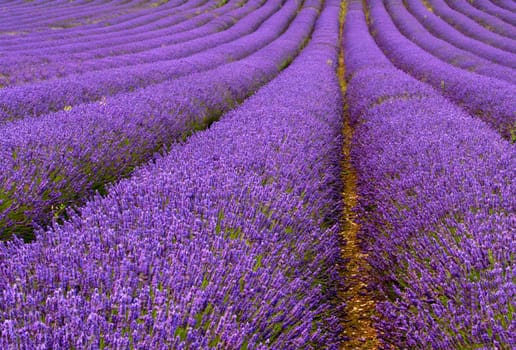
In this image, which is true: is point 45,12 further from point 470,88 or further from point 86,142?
point 86,142

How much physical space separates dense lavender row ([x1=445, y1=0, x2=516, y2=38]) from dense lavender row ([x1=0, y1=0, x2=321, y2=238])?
44.7 ft

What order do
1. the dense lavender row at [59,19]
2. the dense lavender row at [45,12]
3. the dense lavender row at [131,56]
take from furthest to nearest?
the dense lavender row at [45,12], the dense lavender row at [59,19], the dense lavender row at [131,56]

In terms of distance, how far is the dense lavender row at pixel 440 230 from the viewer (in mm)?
1608

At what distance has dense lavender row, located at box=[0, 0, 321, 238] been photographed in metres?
2.99

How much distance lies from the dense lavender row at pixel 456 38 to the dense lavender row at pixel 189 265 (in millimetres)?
9856

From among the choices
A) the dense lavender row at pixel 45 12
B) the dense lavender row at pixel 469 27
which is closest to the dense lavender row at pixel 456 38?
the dense lavender row at pixel 469 27

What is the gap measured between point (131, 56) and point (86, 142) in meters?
7.07

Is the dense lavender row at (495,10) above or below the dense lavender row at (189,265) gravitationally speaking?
above

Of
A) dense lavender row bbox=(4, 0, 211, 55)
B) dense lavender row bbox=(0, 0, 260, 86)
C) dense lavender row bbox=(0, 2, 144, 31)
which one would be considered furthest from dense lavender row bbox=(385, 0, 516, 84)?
dense lavender row bbox=(0, 2, 144, 31)

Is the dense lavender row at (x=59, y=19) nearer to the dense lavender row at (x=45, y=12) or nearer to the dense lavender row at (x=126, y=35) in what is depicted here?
the dense lavender row at (x=45, y=12)

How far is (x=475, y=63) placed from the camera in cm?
1025

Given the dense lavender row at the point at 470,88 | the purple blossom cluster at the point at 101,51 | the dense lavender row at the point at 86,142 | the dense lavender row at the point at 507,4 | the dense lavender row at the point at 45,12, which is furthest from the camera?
the dense lavender row at the point at 507,4

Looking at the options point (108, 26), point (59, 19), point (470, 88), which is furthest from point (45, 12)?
point (470, 88)

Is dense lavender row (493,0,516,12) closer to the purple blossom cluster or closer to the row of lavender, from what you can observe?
the purple blossom cluster
